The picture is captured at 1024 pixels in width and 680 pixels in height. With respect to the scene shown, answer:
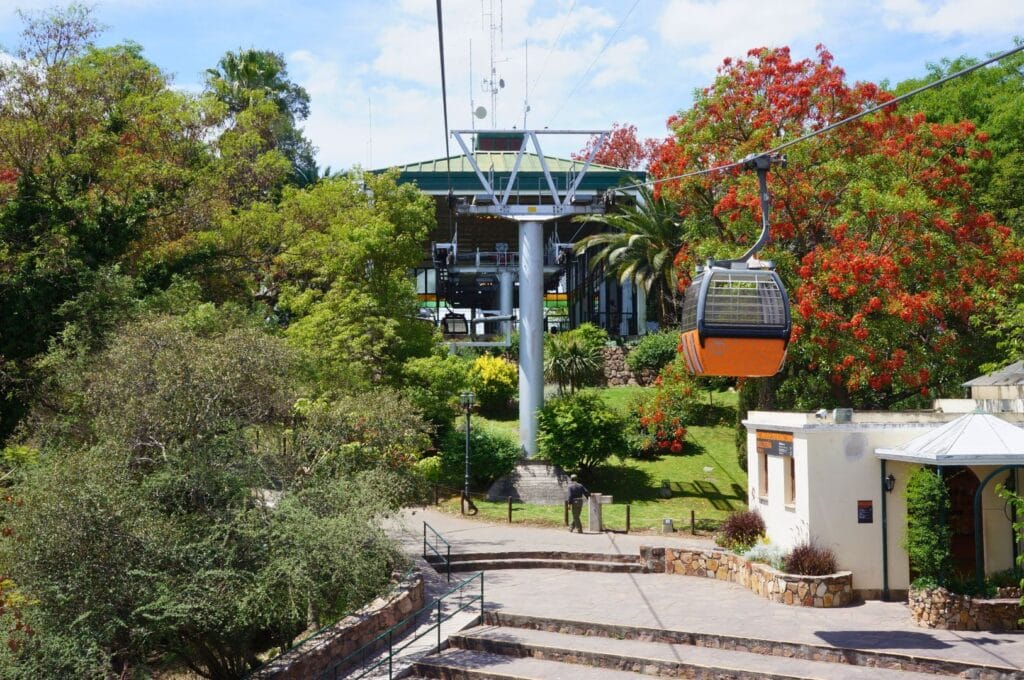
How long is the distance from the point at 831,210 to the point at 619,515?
9.87 m

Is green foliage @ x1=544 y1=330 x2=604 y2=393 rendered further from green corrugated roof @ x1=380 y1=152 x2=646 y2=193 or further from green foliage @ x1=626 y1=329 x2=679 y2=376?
green corrugated roof @ x1=380 y1=152 x2=646 y2=193

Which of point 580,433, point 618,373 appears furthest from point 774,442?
point 618,373

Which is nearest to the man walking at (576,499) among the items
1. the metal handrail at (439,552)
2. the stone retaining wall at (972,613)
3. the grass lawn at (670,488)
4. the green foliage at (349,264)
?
the grass lawn at (670,488)

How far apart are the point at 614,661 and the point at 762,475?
6.99 m

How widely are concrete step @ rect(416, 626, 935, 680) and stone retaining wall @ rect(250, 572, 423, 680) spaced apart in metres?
1.10

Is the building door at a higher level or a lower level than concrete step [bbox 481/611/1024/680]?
higher

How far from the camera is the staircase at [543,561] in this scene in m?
20.5

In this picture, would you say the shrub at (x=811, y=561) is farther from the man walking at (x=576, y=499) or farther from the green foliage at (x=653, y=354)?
the green foliage at (x=653, y=354)

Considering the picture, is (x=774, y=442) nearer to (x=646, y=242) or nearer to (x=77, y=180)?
(x=77, y=180)

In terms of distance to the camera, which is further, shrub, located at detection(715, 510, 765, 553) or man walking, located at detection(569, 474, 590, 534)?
man walking, located at detection(569, 474, 590, 534)

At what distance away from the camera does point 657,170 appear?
26.4 metres

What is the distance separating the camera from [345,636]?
14.4 m

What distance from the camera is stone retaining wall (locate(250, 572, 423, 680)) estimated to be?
13297 mm

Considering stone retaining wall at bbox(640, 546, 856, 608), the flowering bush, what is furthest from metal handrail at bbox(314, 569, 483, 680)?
the flowering bush
